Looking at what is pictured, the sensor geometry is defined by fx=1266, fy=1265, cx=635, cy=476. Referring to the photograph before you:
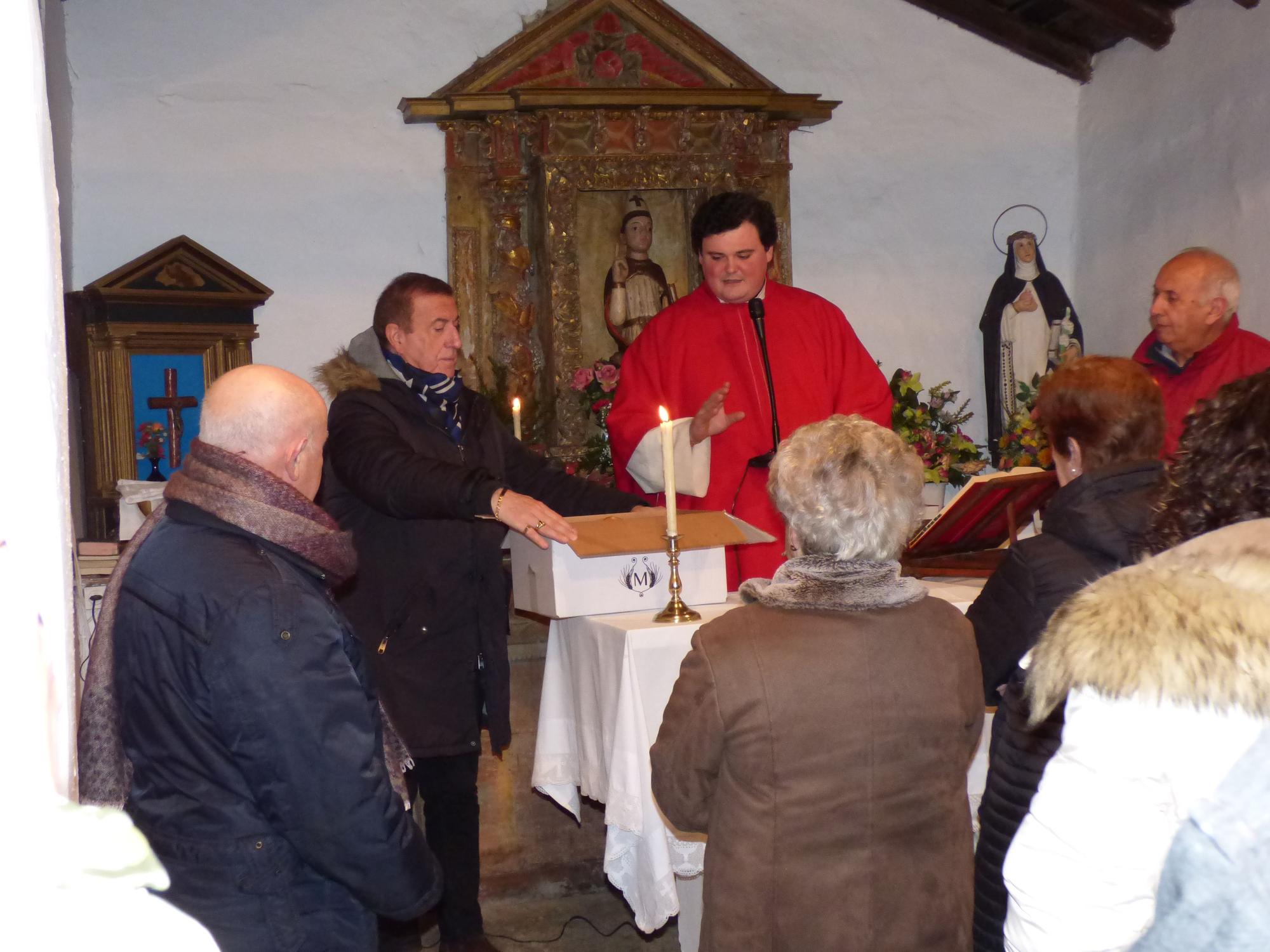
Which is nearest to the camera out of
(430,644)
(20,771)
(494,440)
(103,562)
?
(20,771)

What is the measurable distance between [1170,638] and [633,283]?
5.07 meters

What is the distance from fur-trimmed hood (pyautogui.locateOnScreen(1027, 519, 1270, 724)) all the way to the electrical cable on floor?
2.83 meters

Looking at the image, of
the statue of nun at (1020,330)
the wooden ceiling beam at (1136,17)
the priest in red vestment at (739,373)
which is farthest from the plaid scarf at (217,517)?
the wooden ceiling beam at (1136,17)

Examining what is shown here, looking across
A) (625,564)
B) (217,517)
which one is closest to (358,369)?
(625,564)

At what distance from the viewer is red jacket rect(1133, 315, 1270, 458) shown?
4109 millimetres

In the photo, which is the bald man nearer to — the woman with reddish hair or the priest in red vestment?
the priest in red vestment

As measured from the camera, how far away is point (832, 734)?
1.91 m

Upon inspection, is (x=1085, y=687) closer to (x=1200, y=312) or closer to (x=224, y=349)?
(x=1200, y=312)

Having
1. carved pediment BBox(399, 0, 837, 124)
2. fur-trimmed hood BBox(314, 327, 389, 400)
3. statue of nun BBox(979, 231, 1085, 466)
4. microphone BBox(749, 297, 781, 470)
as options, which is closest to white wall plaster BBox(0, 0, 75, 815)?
fur-trimmed hood BBox(314, 327, 389, 400)

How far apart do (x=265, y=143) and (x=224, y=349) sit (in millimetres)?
1010

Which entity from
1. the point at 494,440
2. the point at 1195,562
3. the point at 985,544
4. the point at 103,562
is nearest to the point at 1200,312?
the point at 985,544

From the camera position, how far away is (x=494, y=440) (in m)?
3.55

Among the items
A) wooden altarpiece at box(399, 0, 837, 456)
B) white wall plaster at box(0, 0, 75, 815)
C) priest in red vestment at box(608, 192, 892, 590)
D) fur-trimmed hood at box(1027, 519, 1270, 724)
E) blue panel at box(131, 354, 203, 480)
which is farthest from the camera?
wooden altarpiece at box(399, 0, 837, 456)

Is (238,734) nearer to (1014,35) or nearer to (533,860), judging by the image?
(533,860)
